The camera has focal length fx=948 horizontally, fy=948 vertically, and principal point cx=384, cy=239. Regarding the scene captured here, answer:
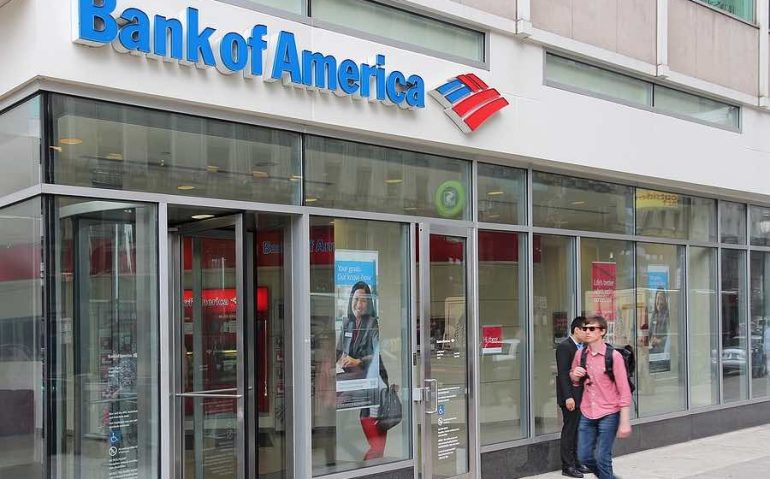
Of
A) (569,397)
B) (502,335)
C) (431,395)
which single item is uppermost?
(502,335)

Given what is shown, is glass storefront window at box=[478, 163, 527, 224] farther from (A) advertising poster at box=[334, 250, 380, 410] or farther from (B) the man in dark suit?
(A) advertising poster at box=[334, 250, 380, 410]

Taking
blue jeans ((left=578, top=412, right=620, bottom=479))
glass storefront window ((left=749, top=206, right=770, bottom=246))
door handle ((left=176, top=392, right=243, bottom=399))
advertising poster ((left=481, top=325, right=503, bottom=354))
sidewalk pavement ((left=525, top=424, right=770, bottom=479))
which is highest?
glass storefront window ((left=749, top=206, right=770, bottom=246))

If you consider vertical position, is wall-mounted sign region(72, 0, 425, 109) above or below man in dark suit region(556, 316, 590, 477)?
above

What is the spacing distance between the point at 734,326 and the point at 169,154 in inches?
432

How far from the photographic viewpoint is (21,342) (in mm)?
7336

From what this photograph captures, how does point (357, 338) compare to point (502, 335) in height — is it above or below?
above

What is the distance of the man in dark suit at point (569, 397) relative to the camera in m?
10.8

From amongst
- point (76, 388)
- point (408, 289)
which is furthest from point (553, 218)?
point (76, 388)

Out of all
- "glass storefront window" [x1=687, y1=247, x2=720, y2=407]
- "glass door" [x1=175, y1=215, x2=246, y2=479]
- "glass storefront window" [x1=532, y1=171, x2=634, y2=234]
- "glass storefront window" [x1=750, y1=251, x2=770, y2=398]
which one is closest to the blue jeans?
"glass door" [x1=175, y1=215, x2=246, y2=479]

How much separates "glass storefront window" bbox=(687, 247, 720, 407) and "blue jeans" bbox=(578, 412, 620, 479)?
6.08 m

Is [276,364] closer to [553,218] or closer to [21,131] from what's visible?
[21,131]

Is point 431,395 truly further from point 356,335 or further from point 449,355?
point 356,335

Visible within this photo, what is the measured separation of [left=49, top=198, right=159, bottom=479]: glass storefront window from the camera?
7098mm

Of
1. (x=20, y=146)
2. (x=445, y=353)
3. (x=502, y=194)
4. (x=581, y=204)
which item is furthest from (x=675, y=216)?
(x=20, y=146)
